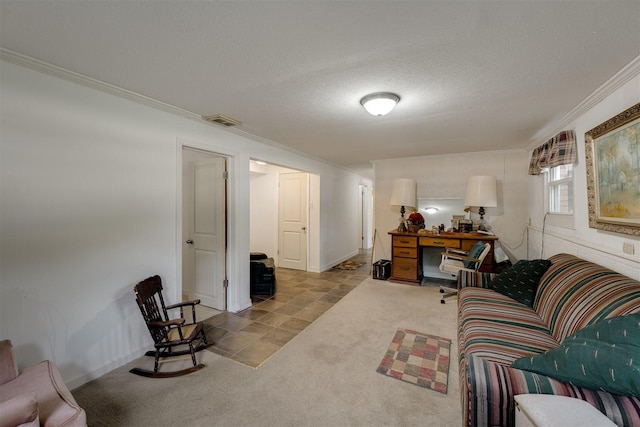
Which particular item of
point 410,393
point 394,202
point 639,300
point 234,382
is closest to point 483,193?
point 394,202

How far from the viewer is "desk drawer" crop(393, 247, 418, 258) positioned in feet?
14.9

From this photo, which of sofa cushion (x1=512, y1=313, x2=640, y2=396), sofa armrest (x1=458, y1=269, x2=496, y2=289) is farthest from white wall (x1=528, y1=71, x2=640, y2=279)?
sofa cushion (x1=512, y1=313, x2=640, y2=396)

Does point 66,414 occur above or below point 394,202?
below

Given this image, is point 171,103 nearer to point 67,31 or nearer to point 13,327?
point 67,31

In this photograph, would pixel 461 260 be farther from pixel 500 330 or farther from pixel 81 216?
pixel 81 216

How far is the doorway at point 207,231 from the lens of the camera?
11.3 feet

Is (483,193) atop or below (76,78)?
below

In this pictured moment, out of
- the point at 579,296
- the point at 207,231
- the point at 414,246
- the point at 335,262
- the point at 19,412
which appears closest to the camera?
the point at 19,412

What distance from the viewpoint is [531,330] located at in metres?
1.92

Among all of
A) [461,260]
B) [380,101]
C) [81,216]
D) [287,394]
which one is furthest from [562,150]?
[81,216]

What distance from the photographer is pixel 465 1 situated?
1237 millimetres

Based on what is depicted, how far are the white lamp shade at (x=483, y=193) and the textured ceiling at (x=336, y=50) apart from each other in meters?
1.44

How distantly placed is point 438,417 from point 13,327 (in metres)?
2.77

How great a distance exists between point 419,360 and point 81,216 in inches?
115
